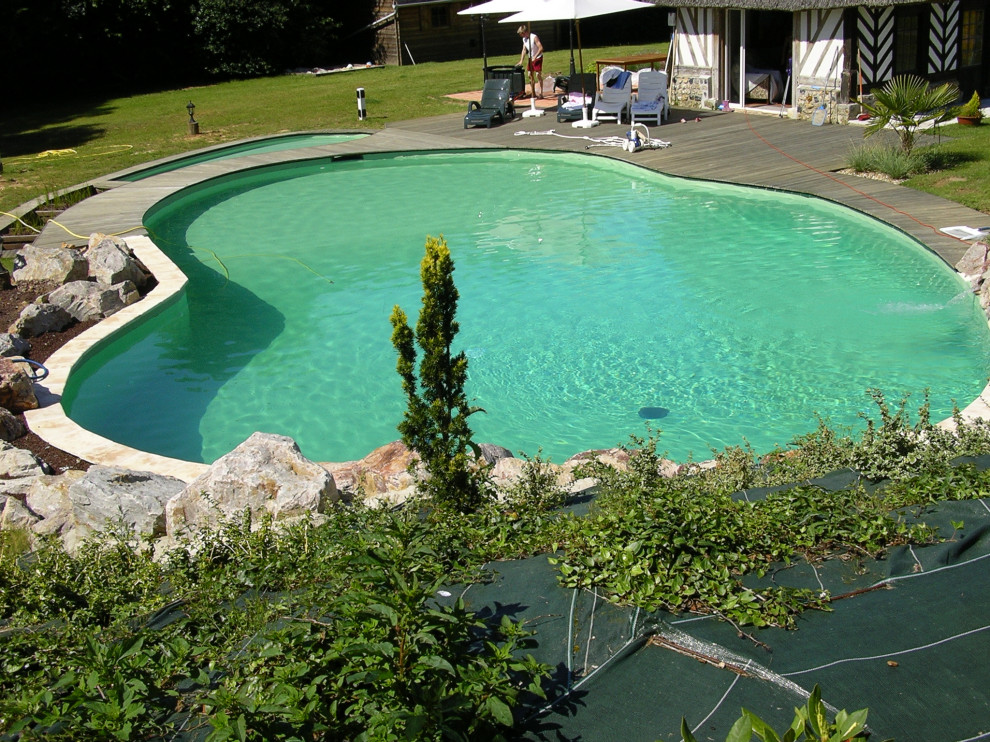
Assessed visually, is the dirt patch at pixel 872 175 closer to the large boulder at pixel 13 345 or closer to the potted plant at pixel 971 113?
the potted plant at pixel 971 113

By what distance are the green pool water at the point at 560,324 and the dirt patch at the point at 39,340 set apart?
585mm

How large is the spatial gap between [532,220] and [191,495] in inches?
386

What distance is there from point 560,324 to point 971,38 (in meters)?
13.3

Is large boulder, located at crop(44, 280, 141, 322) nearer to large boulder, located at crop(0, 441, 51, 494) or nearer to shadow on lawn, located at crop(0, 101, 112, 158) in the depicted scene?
large boulder, located at crop(0, 441, 51, 494)

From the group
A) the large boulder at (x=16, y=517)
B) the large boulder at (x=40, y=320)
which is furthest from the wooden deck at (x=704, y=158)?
the large boulder at (x=16, y=517)

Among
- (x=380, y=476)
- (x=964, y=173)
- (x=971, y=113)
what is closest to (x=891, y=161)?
(x=964, y=173)

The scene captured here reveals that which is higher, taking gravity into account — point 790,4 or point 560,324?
point 790,4

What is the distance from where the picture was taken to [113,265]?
37.1 feet

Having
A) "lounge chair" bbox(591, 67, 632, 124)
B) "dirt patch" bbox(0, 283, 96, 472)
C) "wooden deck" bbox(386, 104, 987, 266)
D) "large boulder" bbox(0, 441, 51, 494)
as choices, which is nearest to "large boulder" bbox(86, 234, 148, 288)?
"dirt patch" bbox(0, 283, 96, 472)

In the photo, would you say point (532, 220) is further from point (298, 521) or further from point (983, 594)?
point (983, 594)

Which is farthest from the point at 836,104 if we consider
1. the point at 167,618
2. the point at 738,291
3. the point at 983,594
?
the point at 167,618

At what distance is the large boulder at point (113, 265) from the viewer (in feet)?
36.9

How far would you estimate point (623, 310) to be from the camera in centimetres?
1106

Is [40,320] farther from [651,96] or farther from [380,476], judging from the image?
[651,96]
